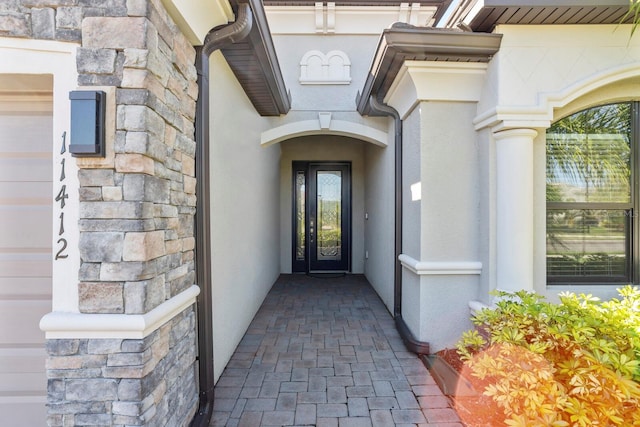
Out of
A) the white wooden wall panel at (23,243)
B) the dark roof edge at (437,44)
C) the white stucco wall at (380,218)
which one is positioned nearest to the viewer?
the white wooden wall panel at (23,243)

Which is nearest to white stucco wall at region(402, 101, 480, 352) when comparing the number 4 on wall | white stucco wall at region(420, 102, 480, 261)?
white stucco wall at region(420, 102, 480, 261)

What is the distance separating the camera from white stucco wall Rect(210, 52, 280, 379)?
281 centimetres

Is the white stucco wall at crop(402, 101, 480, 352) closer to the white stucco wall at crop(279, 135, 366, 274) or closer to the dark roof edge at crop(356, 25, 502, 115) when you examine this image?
the dark roof edge at crop(356, 25, 502, 115)

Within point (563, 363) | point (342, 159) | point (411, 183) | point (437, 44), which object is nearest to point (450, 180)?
point (411, 183)

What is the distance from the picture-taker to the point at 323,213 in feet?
23.0

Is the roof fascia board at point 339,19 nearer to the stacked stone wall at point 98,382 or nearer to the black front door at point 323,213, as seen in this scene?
the black front door at point 323,213

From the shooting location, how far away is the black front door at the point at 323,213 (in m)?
6.96

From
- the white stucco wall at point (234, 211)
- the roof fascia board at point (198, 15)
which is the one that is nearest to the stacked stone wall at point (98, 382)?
the white stucco wall at point (234, 211)

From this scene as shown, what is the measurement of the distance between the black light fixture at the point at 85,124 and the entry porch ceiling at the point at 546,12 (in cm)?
275

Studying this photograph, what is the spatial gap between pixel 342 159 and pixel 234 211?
154 inches

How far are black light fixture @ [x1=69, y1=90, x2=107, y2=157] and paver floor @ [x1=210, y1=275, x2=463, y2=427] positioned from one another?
1945mm

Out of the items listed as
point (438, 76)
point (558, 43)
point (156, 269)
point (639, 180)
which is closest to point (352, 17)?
point (438, 76)

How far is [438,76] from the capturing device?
301 centimetres

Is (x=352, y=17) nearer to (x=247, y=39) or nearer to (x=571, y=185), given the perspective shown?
(x=247, y=39)
